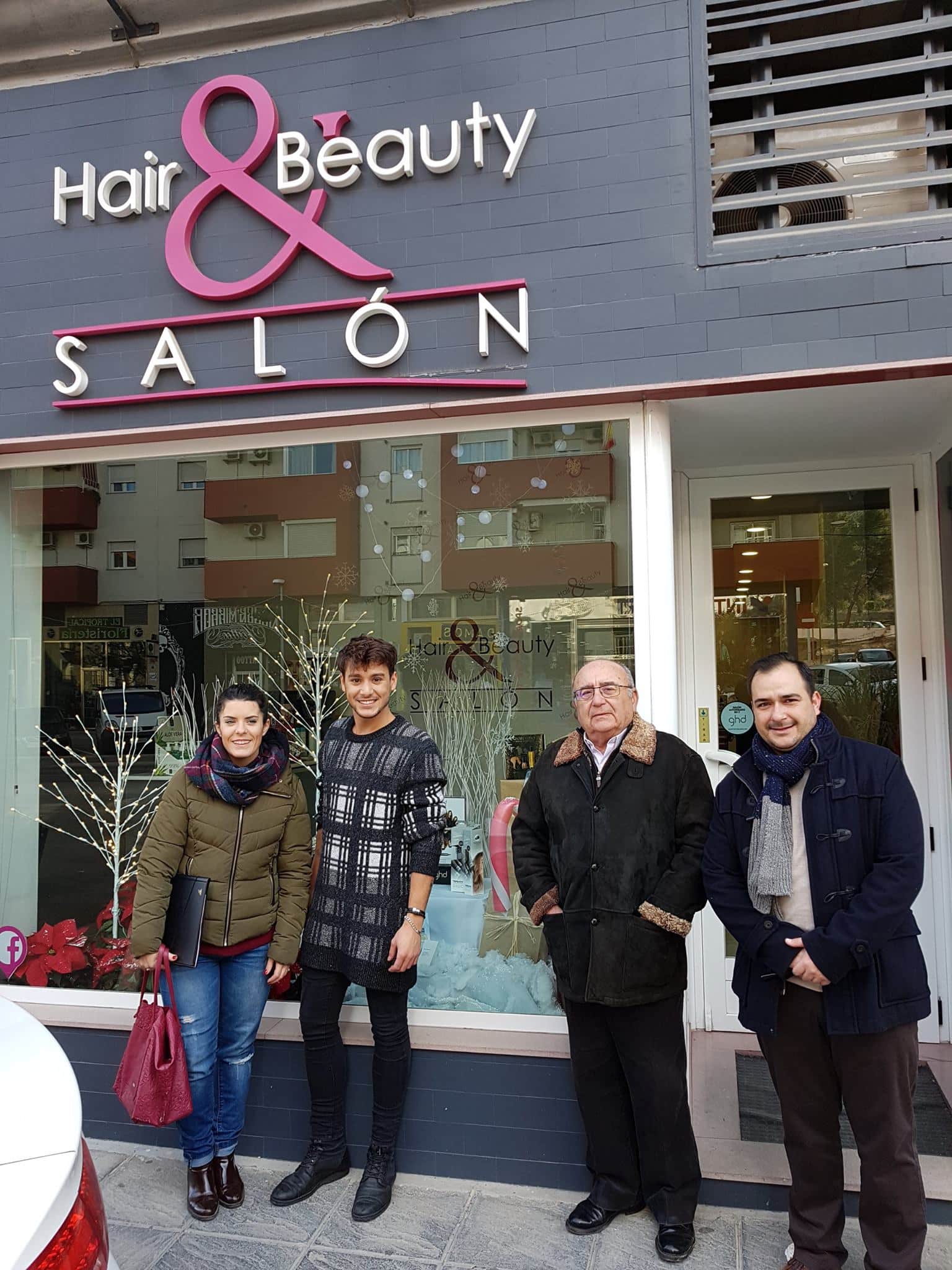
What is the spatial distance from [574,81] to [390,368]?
130 centimetres

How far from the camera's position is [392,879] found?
301 centimetres

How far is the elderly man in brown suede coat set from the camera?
2.70m

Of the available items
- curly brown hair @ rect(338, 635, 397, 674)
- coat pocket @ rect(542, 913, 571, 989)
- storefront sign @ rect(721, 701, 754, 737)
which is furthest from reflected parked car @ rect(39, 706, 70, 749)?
storefront sign @ rect(721, 701, 754, 737)

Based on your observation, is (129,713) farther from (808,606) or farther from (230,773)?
(808,606)

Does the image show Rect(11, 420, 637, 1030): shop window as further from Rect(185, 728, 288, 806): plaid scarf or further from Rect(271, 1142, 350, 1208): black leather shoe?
Rect(185, 728, 288, 806): plaid scarf

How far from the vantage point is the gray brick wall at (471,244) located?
124 inches

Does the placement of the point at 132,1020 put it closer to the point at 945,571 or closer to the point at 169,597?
the point at 169,597

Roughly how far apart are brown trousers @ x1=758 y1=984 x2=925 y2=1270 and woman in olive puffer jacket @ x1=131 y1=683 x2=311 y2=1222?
1647 mm

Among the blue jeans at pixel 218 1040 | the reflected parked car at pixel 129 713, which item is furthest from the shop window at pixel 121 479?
the blue jeans at pixel 218 1040

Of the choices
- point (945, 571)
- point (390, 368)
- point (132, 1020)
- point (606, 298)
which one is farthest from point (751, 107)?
point (132, 1020)

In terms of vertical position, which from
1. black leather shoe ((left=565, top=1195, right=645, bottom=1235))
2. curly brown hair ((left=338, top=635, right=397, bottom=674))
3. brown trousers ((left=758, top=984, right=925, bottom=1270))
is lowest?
black leather shoe ((left=565, top=1195, right=645, bottom=1235))

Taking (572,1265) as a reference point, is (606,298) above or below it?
above

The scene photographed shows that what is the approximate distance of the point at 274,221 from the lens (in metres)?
3.57

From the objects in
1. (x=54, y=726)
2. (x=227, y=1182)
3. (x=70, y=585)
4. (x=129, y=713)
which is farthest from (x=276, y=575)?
(x=227, y=1182)
